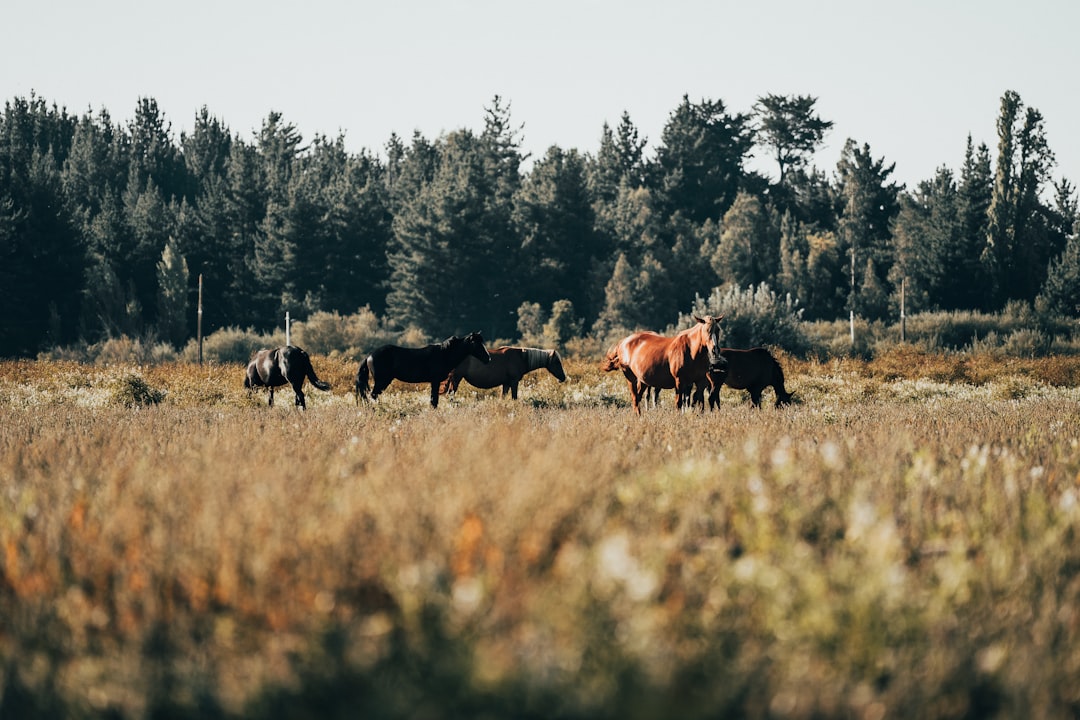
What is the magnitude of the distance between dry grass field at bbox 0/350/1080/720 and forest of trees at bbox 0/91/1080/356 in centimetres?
4595

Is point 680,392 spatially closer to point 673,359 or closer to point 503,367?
point 673,359

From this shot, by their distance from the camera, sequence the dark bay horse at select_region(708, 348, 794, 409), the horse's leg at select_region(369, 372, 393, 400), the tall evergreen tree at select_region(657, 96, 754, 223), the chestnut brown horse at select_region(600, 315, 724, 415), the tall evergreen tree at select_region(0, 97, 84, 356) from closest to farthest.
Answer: the chestnut brown horse at select_region(600, 315, 724, 415), the dark bay horse at select_region(708, 348, 794, 409), the horse's leg at select_region(369, 372, 393, 400), the tall evergreen tree at select_region(0, 97, 84, 356), the tall evergreen tree at select_region(657, 96, 754, 223)

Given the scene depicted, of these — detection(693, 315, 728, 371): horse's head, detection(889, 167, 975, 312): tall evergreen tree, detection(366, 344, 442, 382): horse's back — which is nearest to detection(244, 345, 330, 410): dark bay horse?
detection(366, 344, 442, 382): horse's back

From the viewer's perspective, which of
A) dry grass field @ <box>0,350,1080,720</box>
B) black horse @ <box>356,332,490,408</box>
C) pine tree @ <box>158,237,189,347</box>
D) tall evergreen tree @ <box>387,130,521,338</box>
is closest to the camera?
dry grass field @ <box>0,350,1080,720</box>

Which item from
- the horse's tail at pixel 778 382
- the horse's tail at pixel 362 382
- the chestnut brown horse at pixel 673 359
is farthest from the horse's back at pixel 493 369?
the horse's tail at pixel 778 382

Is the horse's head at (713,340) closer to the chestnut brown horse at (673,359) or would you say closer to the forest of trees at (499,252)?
the chestnut brown horse at (673,359)

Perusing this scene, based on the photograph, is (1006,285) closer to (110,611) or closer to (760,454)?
(760,454)

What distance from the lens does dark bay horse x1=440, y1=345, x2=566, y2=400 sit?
2052 cm

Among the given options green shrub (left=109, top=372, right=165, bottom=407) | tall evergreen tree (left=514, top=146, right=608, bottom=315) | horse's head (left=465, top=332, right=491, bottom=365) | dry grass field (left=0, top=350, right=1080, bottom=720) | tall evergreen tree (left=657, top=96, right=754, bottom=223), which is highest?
tall evergreen tree (left=657, top=96, right=754, bottom=223)

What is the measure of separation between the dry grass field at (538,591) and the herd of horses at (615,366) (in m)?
9.82

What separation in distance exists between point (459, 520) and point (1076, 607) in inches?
96.3

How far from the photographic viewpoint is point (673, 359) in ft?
54.3

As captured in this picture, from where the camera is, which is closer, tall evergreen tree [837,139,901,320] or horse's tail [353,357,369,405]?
horse's tail [353,357,369,405]

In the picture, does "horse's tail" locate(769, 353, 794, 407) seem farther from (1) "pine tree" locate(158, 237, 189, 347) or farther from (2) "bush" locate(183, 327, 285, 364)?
(1) "pine tree" locate(158, 237, 189, 347)
